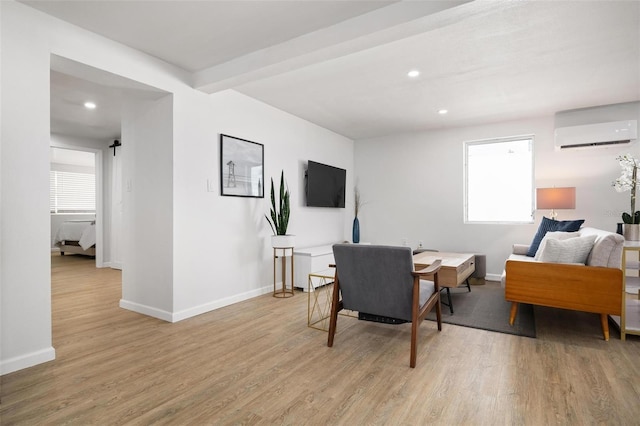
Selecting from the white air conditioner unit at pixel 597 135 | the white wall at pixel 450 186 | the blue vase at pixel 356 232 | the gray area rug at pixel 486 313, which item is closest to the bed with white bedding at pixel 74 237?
the blue vase at pixel 356 232

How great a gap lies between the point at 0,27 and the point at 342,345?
3151 millimetres

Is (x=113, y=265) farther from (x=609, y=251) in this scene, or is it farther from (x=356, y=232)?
(x=609, y=251)

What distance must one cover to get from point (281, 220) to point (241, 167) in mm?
799

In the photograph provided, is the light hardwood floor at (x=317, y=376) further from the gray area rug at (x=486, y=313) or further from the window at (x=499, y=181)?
the window at (x=499, y=181)

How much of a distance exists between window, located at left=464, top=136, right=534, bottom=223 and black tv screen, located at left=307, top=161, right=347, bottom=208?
2.09 metres

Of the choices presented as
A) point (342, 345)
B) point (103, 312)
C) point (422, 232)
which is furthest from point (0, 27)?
point (422, 232)

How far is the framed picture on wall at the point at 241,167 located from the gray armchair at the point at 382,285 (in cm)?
182

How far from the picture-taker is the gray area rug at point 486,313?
301cm

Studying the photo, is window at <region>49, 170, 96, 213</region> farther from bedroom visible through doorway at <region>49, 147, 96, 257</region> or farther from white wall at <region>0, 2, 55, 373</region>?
white wall at <region>0, 2, 55, 373</region>

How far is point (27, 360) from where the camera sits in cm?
225

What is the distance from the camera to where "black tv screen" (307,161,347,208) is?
204 inches

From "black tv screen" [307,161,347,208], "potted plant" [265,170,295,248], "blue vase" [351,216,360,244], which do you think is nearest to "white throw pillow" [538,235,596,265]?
"potted plant" [265,170,295,248]

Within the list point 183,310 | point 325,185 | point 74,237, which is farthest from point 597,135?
point 74,237

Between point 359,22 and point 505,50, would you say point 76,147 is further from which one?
point 505,50
